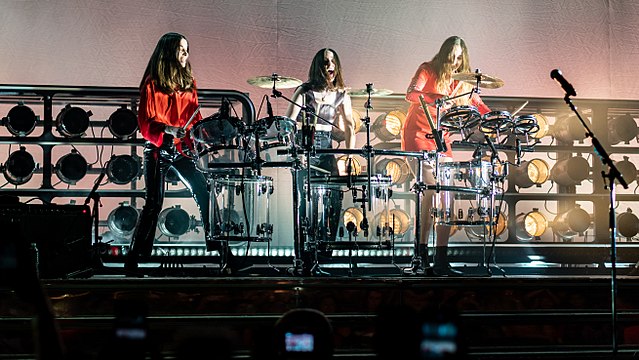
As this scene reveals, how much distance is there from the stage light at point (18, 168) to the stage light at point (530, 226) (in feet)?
17.0

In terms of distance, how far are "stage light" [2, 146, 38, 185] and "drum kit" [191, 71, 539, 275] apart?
2.36 meters

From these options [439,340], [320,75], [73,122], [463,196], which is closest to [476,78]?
[463,196]

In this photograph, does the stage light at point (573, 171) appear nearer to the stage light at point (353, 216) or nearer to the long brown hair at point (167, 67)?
the stage light at point (353, 216)

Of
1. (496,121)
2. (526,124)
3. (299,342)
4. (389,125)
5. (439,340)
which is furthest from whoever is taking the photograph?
(389,125)

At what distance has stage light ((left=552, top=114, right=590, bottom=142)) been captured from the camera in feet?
24.9

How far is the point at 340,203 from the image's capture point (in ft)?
19.7

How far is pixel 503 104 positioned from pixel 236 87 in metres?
3.28

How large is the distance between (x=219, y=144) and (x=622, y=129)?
188 inches

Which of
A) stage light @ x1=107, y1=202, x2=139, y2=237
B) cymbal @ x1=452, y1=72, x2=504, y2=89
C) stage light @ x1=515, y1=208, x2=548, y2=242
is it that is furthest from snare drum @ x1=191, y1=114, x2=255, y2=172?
stage light @ x1=515, y1=208, x2=548, y2=242

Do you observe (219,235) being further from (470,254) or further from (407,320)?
(407,320)

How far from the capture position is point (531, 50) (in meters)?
9.34

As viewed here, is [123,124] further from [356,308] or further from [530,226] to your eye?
[530,226]

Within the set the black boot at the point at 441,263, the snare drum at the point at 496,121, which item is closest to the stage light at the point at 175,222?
the black boot at the point at 441,263

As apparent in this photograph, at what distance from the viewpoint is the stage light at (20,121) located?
6906 mm
